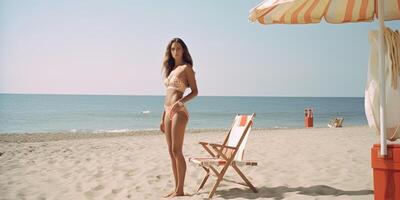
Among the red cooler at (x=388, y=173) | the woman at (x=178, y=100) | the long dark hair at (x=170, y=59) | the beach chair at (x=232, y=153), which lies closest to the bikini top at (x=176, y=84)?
the woman at (x=178, y=100)

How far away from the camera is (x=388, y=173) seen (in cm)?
284

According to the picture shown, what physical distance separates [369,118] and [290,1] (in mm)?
1105

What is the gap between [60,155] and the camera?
7547mm

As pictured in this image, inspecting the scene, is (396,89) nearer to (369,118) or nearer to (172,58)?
(369,118)

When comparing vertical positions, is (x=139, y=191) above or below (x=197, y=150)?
above

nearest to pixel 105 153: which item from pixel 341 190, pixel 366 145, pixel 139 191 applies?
pixel 139 191

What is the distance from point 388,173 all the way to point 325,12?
1.77 metres

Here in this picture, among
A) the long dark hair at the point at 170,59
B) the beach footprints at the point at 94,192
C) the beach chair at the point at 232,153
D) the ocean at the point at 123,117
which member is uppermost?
the long dark hair at the point at 170,59

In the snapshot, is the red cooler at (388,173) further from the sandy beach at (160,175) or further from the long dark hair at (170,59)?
the long dark hair at (170,59)

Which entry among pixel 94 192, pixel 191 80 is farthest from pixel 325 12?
pixel 94 192

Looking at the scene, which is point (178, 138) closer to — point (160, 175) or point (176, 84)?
point (176, 84)

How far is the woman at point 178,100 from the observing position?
13.4 feet

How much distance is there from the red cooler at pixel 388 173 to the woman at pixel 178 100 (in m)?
1.92

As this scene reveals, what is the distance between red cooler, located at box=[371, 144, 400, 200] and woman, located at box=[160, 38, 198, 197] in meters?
1.92
